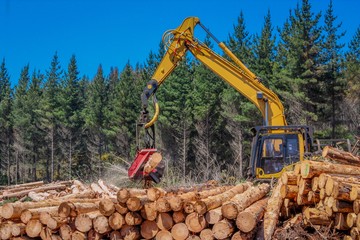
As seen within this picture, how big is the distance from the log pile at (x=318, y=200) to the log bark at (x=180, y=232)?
1210 millimetres

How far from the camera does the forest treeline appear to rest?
92.2ft

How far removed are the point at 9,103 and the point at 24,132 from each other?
5471 millimetres

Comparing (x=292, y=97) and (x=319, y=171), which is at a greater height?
(x=292, y=97)

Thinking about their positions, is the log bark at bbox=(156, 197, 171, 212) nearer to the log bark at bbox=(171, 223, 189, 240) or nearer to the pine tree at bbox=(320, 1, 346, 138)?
the log bark at bbox=(171, 223, 189, 240)

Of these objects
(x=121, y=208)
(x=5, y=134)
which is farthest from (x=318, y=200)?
(x=5, y=134)

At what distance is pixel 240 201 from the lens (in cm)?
725

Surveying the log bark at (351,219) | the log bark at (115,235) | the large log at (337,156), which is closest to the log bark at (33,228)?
the log bark at (115,235)

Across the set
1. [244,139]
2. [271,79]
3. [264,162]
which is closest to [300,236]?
[264,162]

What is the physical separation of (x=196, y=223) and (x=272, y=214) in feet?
4.27

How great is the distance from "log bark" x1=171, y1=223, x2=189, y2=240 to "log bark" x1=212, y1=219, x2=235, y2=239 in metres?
0.45

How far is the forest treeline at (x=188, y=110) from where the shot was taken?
28.1 metres

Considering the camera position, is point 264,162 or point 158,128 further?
point 158,128

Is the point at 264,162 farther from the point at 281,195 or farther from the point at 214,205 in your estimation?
the point at 214,205

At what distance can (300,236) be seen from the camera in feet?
23.7
